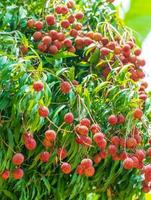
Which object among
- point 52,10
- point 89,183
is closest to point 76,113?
point 89,183

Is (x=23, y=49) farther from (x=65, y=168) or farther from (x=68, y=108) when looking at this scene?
(x=65, y=168)

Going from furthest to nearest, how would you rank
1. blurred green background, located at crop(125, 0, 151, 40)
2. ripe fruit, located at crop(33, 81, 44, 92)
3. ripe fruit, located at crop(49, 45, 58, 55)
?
1. blurred green background, located at crop(125, 0, 151, 40)
2. ripe fruit, located at crop(49, 45, 58, 55)
3. ripe fruit, located at crop(33, 81, 44, 92)

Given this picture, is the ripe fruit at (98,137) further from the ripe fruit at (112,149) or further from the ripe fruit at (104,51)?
the ripe fruit at (104,51)

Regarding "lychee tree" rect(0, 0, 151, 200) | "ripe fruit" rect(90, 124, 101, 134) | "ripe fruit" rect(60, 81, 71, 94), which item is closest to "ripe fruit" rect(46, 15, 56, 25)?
"lychee tree" rect(0, 0, 151, 200)

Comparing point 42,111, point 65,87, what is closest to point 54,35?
point 65,87

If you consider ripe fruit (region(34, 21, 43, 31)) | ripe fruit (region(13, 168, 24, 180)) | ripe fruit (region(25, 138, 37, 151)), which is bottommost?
ripe fruit (region(13, 168, 24, 180))

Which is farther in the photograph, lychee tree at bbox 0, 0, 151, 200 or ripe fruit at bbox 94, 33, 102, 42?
ripe fruit at bbox 94, 33, 102, 42

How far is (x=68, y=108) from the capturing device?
118 cm

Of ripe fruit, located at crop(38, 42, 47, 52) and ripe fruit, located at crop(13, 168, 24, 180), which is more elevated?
ripe fruit, located at crop(38, 42, 47, 52)

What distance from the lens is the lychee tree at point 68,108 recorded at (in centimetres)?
111

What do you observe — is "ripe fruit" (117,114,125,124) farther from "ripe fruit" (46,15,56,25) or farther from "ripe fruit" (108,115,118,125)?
"ripe fruit" (46,15,56,25)

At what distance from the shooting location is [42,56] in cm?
130

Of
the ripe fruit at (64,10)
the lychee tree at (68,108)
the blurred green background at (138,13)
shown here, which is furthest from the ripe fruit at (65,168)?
the blurred green background at (138,13)

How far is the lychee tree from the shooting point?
3.66ft
